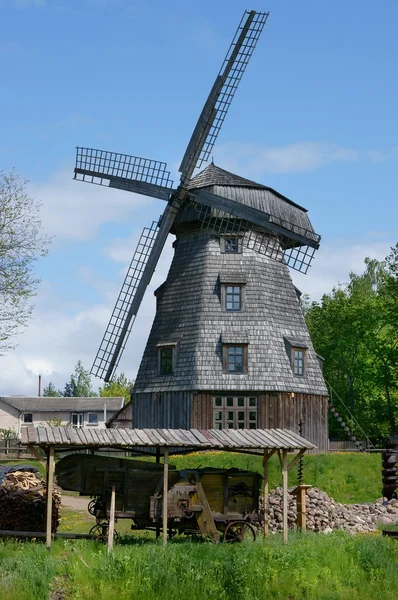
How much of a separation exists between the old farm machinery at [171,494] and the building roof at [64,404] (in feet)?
181

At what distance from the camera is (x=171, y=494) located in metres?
23.9

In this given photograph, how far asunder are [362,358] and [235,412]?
2897 cm

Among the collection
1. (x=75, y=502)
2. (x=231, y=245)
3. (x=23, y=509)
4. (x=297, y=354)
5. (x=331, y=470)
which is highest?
(x=231, y=245)

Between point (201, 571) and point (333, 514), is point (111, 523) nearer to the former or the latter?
point (201, 571)

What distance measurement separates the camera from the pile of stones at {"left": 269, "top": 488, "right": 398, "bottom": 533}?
2977cm

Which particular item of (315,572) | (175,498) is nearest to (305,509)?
(175,498)

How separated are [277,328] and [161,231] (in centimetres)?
640

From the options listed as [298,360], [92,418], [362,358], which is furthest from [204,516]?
[92,418]

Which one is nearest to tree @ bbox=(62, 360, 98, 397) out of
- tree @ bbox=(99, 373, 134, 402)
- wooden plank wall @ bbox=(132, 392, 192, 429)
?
tree @ bbox=(99, 373, 134, 402)

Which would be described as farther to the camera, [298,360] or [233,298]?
[298,360]

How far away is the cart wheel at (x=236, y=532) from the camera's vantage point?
2414 cm

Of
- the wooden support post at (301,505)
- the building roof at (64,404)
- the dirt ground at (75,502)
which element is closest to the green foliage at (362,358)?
the building roof at (64,404)

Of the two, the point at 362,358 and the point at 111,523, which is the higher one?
the point at 362,358

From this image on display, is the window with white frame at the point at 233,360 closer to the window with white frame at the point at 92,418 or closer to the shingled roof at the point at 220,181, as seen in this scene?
the shingled roof at the point at 220,181
